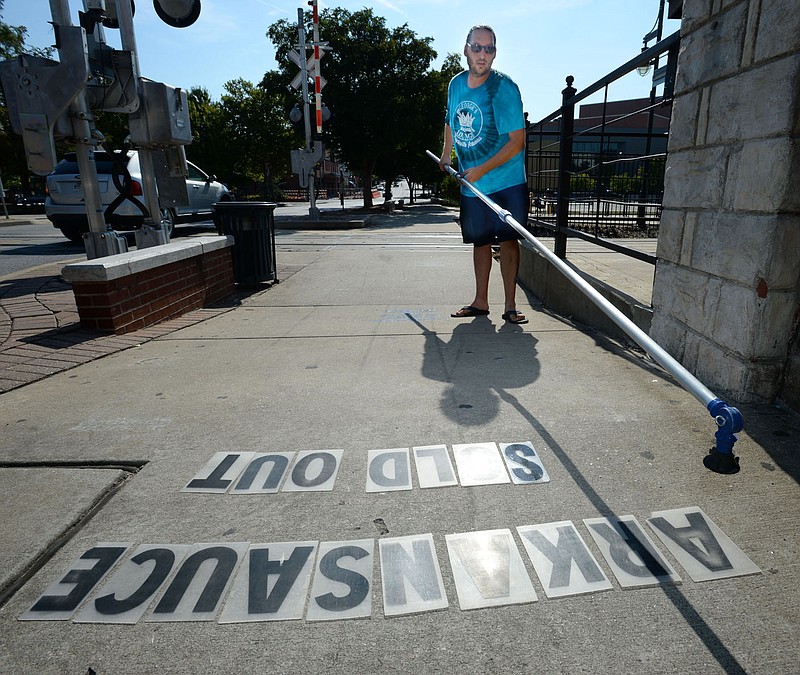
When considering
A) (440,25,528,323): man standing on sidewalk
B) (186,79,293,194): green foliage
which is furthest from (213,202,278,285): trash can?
(186,79,293,194): green foliage

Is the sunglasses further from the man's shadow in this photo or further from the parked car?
the parked car

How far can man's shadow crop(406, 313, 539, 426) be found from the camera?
2.92 m

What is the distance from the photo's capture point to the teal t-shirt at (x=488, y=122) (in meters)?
4.30

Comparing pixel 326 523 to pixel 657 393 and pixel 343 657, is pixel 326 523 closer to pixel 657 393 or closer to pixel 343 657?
pixel 343 657

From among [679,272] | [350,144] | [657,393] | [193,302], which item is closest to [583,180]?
[679,272]

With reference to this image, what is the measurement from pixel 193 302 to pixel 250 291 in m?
1.16

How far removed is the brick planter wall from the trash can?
37 cm

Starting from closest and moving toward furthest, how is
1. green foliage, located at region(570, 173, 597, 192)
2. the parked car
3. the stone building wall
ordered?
the stone building wall < green foliage, located at region(570, 173, 597, 192) < the parked car

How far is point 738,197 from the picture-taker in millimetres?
2561

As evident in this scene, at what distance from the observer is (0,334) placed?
4301 mm

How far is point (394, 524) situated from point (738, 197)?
7.18ft

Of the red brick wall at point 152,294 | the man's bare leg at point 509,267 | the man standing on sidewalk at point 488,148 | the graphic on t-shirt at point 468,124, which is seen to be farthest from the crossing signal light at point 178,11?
the man's bare leg at point 509,267

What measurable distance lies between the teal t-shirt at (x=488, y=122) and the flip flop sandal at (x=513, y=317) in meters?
1.05

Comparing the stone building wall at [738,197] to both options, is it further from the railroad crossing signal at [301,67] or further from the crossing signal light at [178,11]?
the railroad crossing signal at [301,67]
